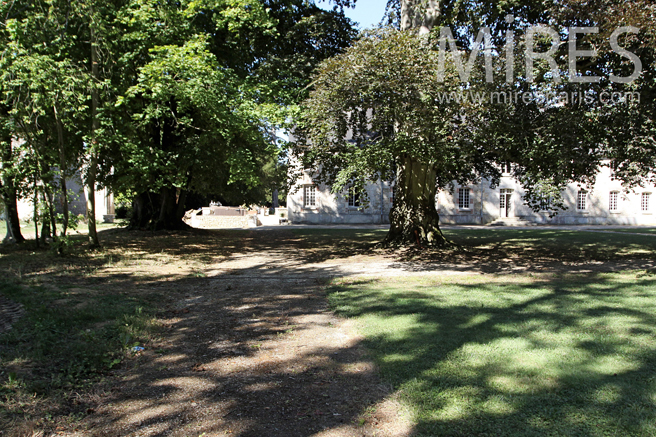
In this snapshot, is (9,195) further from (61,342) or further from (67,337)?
(61,342)

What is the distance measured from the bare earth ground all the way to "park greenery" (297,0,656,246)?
3981mm

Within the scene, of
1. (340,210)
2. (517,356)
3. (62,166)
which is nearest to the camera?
(517,356)

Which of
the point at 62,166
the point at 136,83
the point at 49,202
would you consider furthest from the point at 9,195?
the point at 136,83

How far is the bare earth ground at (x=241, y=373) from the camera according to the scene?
3.10m

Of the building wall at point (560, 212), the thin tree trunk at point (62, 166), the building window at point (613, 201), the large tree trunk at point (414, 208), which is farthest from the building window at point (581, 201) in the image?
the thin tree trunk at point (62, 166)

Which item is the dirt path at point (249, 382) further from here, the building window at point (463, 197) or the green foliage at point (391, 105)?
the building window at point (463, 197)

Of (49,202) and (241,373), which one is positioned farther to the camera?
(49,202)

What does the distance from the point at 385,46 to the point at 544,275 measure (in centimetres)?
594

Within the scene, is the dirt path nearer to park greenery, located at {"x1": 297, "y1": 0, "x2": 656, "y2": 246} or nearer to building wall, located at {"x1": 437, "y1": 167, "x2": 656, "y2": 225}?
park greenery, located at {"x1": 297, "y1": 0, "x2": 656, "y2": 246}

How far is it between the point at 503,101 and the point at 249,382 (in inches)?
336

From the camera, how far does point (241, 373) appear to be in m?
4.05

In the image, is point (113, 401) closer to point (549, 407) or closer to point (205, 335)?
point (205, 335)

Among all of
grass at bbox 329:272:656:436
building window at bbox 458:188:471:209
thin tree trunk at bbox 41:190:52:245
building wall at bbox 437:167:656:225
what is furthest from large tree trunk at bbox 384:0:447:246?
building window at bbox 458:188:471:209

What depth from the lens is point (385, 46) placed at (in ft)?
29.9
